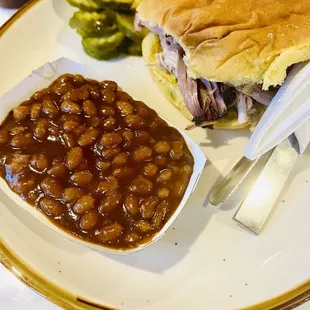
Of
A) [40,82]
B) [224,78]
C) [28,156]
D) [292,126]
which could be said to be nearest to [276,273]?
[292,126]

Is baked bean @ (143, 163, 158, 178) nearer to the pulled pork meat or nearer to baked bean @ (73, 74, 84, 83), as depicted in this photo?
the pulled pork meat

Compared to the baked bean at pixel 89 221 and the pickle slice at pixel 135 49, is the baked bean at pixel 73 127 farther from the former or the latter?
the pickle slice at pixel 135 49

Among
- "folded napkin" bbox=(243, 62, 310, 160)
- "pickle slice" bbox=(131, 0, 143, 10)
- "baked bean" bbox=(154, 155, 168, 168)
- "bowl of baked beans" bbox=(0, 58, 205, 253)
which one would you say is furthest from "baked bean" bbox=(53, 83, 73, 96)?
"folded napkin" bbox=(243, 62, 310, 160)

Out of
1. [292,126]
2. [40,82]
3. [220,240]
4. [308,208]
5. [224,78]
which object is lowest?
[308,208]

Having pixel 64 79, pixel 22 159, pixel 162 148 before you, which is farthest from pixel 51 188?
pixel 64 79

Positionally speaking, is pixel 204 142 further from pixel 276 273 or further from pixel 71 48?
pixel 71 48

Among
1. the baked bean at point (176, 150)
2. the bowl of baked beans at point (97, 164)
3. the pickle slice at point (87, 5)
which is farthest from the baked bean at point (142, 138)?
the pickle slice at point (87, 5)

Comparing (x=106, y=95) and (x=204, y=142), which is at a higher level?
(x=106, y=95)
